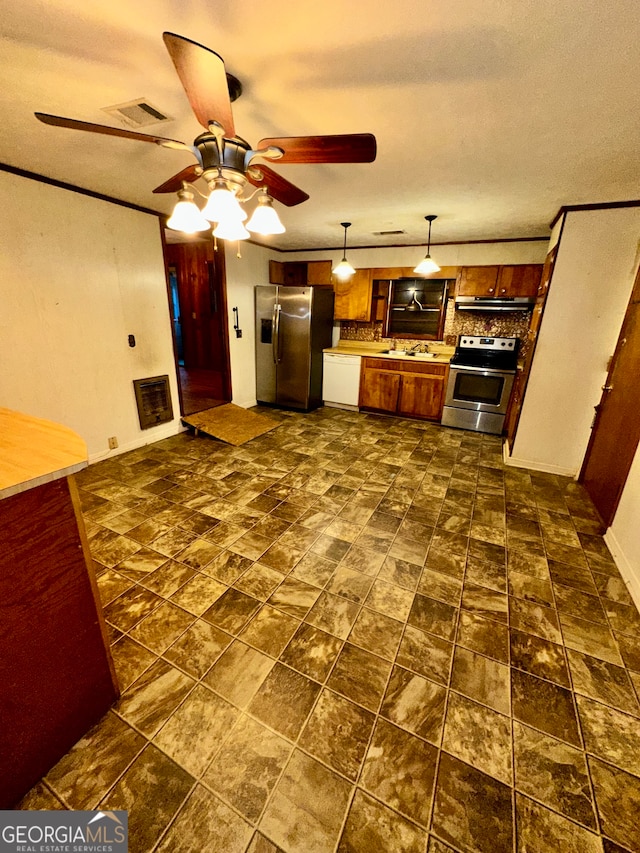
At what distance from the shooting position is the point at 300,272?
5562 millimetres

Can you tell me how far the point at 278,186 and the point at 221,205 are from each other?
558 mm

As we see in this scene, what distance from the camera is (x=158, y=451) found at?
11.9 ft

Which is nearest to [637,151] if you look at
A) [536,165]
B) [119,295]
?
[536,165]

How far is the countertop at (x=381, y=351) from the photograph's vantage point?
181 inches

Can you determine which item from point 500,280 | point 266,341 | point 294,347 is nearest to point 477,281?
point 500,280

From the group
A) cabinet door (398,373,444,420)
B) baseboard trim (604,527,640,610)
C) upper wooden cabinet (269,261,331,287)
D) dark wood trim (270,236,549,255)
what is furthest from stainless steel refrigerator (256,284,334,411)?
baseboard trim (604,527,640,610)

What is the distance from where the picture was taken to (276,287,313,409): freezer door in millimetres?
4668

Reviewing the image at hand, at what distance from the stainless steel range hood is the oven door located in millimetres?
798

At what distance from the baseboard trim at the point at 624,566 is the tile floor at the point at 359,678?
0.06m

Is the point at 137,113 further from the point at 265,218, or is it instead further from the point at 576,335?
the point at 576,335

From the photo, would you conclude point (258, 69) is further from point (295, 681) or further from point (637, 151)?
point (295, 681)

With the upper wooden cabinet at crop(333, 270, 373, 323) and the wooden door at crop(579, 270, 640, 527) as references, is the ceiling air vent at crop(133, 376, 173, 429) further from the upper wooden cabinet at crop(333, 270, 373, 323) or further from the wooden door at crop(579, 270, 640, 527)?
the wooden door at crop(579, 270, 640, 527)

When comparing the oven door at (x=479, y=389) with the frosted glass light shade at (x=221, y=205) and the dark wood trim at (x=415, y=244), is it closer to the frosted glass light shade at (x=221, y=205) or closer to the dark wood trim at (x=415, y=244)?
the dark wood trim at (x=415, y=244)

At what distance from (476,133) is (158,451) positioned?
12.1ft
